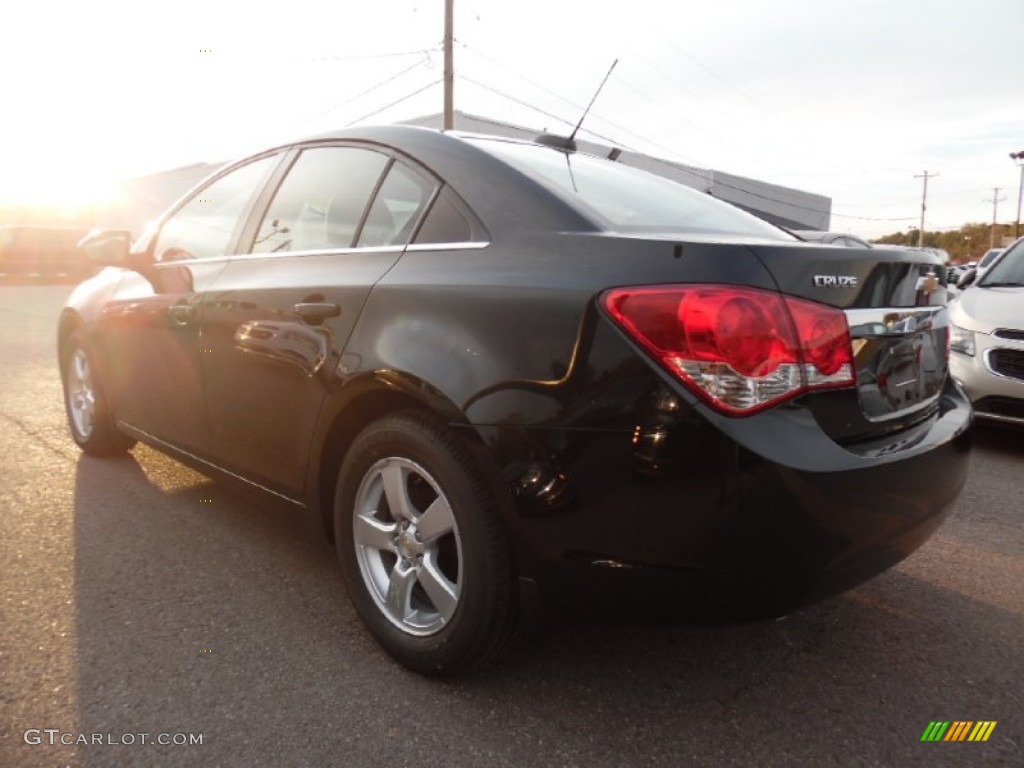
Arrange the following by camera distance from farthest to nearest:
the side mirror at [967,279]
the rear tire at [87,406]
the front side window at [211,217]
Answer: the side mirror at [967,279], the rear tire at [87,406], the front side window at [211,217]

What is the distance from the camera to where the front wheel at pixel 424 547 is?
2.01 meters

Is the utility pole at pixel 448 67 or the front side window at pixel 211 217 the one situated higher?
the utility pole at pixel 448 67

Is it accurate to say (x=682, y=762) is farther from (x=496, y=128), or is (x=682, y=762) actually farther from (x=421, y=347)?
(x=496, y=128)

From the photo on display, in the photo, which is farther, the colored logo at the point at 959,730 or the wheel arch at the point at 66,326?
the wheel arch at the point at 66,326

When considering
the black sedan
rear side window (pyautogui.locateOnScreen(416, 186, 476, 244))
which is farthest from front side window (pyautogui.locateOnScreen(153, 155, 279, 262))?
rear side window (pyautogui.locateOnScreen(416, 186, 476, 244))

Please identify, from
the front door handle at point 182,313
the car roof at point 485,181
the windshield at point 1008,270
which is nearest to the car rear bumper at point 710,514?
the car roof at point 485,181

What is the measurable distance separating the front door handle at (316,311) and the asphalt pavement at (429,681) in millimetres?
652

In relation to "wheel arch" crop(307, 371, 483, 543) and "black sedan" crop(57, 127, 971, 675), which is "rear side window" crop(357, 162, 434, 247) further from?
"wheel arch" crop(307, 371, 483, 543)

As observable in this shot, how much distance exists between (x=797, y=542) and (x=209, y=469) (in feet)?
7.43

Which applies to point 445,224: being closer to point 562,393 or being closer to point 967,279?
point 562,393

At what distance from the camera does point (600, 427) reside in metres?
1.80

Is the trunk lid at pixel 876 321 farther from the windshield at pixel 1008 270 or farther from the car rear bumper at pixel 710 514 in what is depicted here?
the windshield at pixel 1008 270

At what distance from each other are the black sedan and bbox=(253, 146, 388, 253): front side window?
0.01 metres

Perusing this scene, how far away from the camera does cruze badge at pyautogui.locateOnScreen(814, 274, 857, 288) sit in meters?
1.87
